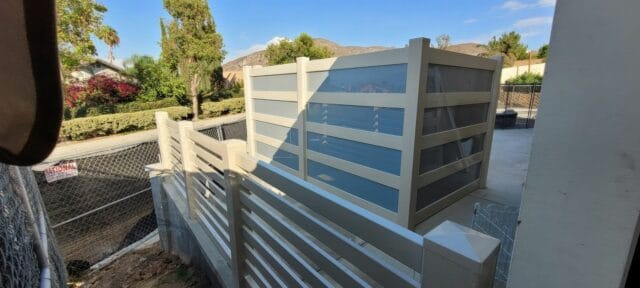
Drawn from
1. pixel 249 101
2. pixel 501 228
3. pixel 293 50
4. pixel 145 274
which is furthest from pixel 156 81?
pixel 501 228

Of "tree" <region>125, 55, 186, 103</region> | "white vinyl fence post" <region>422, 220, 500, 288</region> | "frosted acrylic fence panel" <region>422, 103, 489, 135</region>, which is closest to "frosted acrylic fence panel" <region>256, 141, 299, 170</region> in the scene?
"frosted acrylic fence panel" <region>422, 103, 489, 135</region>

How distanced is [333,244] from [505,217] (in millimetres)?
2879

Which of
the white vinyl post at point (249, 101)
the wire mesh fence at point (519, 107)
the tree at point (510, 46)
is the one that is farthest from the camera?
the tree at point (510, 46)

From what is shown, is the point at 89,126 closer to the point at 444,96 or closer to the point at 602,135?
the point at 444,96

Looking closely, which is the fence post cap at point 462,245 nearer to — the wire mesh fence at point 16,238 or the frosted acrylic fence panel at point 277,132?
the wire mesh fence at point 16,238

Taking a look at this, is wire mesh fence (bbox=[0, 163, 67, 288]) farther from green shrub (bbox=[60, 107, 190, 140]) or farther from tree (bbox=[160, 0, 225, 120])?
tree (bbox=[160, 0, 225, 120])

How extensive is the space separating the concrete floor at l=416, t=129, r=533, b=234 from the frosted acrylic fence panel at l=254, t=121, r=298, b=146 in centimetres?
251

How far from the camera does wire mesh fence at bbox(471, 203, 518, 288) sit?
2.11 metres

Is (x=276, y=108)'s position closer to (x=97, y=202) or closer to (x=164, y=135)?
(x=164, y=135)

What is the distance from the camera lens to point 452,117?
11.3 feet

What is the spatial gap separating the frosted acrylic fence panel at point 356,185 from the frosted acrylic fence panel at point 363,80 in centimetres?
118

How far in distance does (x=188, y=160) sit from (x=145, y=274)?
5.40 feet

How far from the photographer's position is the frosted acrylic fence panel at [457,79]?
2948mm

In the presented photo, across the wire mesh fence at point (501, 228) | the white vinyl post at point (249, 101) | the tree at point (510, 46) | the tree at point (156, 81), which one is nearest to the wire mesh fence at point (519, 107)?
the wire mesh fence at point (501, 228)
